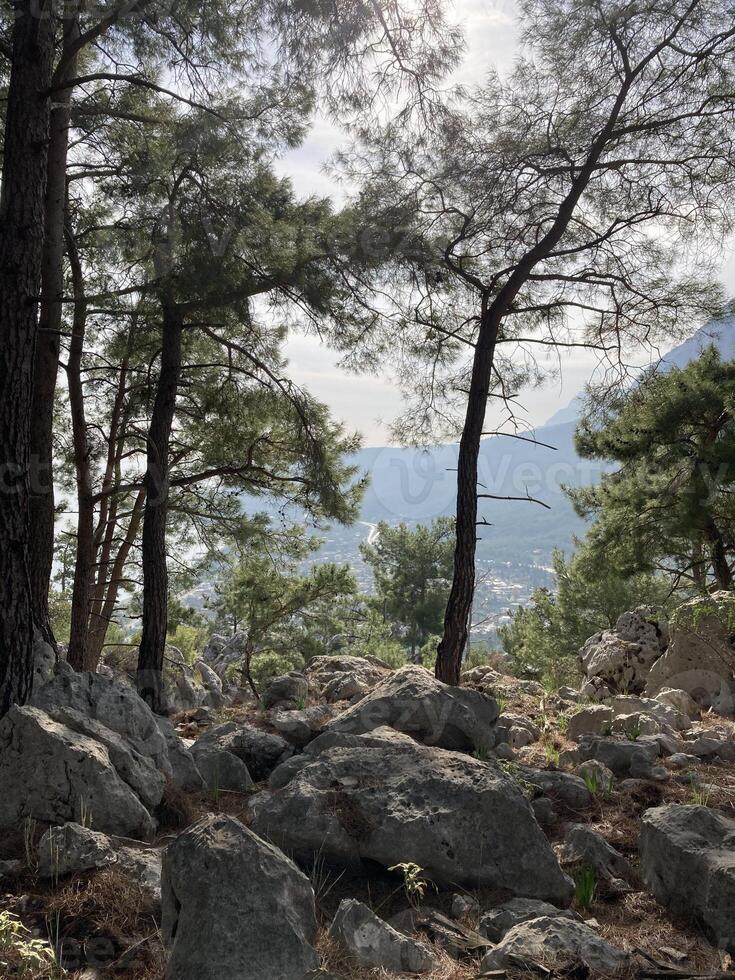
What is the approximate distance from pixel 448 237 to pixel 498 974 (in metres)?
7.61

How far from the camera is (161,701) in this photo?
8453mm

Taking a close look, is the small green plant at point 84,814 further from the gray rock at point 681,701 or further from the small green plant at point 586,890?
the gray rock at point 681,701

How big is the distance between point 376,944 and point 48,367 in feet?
19.6

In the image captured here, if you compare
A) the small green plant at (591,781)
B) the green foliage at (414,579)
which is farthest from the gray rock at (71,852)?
the green foliage at (414,579)

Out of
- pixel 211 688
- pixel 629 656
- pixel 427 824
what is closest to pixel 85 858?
pixel 427 824

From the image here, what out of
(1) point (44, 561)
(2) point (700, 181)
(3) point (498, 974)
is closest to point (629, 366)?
(2) point (700, 181)

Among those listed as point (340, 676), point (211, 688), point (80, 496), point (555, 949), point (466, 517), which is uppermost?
point (80, 496)

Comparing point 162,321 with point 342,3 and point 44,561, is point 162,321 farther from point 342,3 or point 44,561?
point 342,3

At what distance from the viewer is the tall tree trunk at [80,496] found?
29.0ft

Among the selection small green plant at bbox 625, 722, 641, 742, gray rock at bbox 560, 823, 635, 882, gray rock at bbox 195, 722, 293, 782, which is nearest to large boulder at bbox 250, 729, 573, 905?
gray rock at bbox 560, 823, 635, 882

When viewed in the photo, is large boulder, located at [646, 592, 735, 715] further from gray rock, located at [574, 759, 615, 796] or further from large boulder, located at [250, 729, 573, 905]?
large boulder, located at [250, 729, 573, 905]

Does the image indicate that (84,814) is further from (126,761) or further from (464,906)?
(464,906)

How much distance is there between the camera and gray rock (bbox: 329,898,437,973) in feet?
8.50

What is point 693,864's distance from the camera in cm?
312
